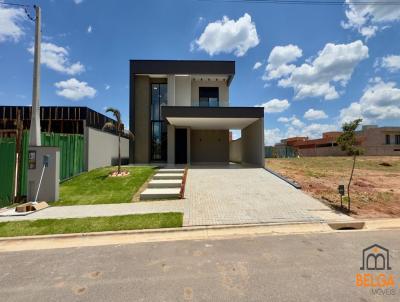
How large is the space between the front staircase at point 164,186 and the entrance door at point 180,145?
6186 millimetres

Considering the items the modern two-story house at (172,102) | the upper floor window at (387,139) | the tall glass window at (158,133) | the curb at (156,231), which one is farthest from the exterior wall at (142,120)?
the upper floor window at (387,139)

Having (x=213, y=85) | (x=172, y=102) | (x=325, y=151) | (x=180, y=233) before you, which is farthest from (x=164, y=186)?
(x=325, y=151)

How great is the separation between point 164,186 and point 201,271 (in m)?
7.49

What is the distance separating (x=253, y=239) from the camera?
5.94 meters

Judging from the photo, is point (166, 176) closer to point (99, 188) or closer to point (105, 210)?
point (99, 188)

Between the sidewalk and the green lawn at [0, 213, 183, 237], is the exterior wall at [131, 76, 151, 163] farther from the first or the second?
the green lawn at [0, 213, 183, 237]

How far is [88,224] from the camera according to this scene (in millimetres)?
6910

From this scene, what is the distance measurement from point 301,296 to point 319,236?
3.18 meters

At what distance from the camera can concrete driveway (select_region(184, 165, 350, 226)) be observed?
7.46m

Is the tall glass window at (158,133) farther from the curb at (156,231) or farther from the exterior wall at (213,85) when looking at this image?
the curb at (156,231)

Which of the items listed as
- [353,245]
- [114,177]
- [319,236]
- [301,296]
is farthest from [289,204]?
[114,177]

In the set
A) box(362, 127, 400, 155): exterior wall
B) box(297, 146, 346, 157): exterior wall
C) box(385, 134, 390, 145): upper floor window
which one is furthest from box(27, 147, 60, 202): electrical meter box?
box(385, 134, 390, 145): upper floor window

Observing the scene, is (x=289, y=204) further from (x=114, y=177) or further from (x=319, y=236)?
(x=114, y=177)

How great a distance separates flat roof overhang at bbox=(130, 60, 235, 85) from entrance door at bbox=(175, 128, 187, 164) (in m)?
5.30
